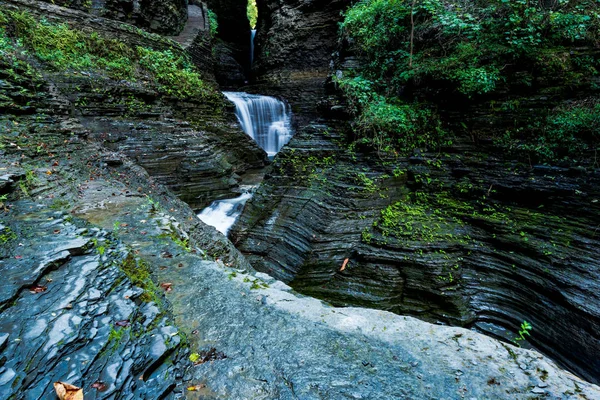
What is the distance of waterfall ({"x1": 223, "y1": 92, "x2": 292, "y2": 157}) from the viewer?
12.7 meters

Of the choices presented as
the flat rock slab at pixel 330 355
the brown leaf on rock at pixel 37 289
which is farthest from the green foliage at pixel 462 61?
the brown leaf on rock at pixel 37 289

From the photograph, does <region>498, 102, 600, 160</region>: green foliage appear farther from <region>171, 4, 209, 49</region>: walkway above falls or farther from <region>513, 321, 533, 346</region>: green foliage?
<region>171, 4, 209, 49</region>: walkway above falls

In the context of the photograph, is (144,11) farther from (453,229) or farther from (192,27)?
(453,229)

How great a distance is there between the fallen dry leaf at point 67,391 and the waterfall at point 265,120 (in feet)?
38.0

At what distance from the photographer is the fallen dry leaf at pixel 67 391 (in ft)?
4.00

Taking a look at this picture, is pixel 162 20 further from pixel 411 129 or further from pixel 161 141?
pixel 411 129

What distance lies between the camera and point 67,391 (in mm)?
1244

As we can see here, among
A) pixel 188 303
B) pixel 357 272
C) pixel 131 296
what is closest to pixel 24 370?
pixel 131 296

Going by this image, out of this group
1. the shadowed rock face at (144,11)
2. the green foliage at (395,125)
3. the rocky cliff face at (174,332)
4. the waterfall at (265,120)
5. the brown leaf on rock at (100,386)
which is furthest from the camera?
the waterfall at (265,120)

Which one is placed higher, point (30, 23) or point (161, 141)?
point (30, 23)

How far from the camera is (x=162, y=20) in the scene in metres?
13.1

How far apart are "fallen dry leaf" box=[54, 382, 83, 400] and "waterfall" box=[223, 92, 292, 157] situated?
11.6 metres

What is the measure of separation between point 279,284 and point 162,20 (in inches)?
600

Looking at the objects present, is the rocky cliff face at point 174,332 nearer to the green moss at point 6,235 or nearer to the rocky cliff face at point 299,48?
the green moss at point 6,235
